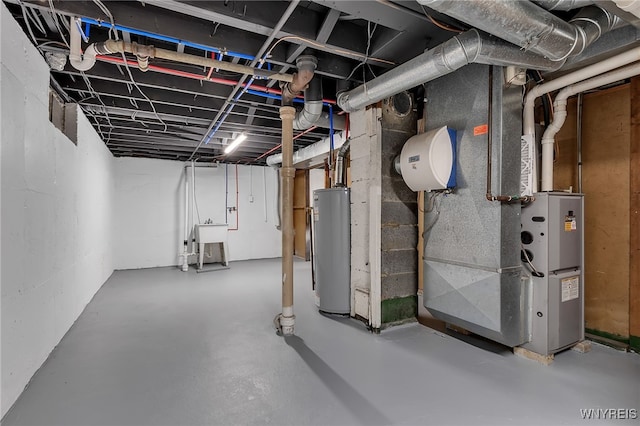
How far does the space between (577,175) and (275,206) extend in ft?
19.6

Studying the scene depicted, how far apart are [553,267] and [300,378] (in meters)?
2.07

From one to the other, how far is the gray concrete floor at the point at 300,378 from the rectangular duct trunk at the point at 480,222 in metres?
0.35

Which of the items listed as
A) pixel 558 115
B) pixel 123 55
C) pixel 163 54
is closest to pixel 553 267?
pixel 558 115

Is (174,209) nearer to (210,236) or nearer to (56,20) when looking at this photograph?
(210,236)

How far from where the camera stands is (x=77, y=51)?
217 cm

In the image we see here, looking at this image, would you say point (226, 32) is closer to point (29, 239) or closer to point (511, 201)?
point (29, 239)

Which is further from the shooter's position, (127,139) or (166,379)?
(127,139)

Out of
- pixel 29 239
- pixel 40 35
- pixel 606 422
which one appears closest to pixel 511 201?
pixel 606 422

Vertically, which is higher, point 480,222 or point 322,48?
point 322,48

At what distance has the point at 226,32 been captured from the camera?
2463 mm

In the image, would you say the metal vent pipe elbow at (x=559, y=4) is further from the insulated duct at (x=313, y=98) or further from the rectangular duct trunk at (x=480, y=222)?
the insulated duct at (x=313, y=98)

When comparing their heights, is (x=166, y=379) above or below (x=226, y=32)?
below

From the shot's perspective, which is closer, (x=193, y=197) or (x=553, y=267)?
(x=553, y=267)

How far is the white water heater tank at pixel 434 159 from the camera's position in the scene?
2.53 metres
